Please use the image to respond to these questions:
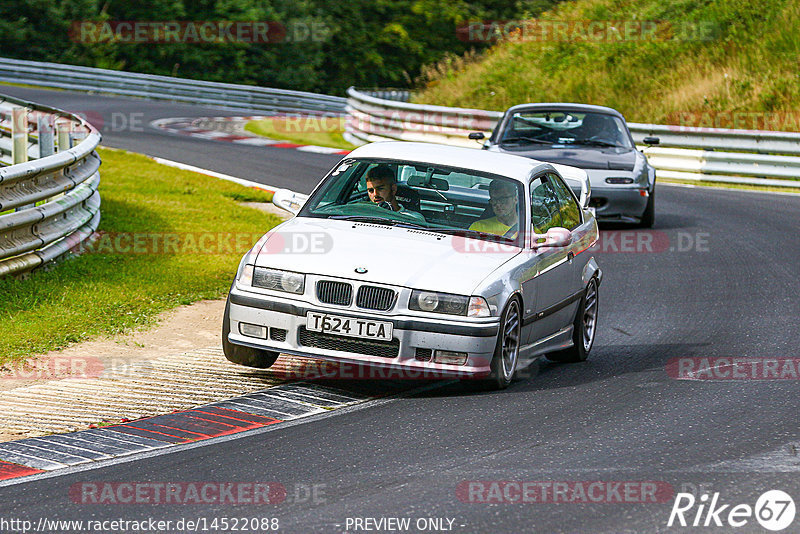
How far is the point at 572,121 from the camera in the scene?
17141mm

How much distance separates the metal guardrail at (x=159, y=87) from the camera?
3888 centimetres

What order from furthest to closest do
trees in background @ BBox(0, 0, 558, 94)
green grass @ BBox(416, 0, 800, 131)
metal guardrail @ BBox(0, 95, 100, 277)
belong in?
1. trees in background @ BBox(0, 0, 558, 94)
2. green grass @ BBox(416, 0, 800, 131)
3. metal guardrail @ BBox(0, 95, 100, 277)

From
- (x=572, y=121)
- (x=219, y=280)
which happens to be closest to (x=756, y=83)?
(x=572, y=121)

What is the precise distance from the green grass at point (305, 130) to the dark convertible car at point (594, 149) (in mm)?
11164

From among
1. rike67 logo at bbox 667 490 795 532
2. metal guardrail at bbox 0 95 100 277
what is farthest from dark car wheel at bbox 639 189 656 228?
rike67 logo at bbox 667 490 795 532

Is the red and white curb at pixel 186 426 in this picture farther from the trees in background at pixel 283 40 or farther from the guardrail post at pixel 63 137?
the trees in background at pixel 283 40

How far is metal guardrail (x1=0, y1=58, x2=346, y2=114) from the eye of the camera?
38875 mm

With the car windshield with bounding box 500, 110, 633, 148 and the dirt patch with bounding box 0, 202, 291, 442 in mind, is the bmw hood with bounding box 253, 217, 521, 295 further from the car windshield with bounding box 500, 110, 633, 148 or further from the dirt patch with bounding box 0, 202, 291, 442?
the car windshield with bounding box 500, 110, 633, 148

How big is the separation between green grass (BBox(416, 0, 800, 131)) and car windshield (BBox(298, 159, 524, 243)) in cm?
2005

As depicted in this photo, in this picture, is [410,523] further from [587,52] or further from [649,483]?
[587,52]

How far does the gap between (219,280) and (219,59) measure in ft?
128

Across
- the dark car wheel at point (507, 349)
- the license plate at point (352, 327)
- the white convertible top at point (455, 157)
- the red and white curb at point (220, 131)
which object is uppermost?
the white convertible top at point (455, 157)

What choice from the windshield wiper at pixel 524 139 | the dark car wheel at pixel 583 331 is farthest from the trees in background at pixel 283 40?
the dark car wheel at pixel 583 331

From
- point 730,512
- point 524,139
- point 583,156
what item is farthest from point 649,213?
point 730,512
